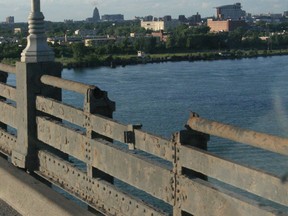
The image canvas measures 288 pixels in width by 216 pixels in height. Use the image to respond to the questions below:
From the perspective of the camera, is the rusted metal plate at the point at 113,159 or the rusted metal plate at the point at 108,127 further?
the rusted metal plate at the point at 108,127

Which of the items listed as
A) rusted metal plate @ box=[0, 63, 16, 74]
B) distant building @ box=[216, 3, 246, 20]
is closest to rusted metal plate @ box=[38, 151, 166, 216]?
rusted metal plate @ box=[0, 63, 16, 74]

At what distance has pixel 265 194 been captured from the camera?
2104 mm

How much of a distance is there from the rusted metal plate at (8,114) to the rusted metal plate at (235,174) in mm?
2163

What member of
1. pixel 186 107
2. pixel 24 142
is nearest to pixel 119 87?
pixel 186 107

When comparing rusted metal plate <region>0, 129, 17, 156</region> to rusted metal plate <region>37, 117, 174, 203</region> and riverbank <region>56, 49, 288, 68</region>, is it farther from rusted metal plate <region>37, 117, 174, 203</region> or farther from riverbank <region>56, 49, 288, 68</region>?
riverbank <region>56, 49, 288, 68</region>

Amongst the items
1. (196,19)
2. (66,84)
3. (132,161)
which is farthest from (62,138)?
(196,19)

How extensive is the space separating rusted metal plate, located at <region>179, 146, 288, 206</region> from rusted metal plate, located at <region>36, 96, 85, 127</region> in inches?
42.0

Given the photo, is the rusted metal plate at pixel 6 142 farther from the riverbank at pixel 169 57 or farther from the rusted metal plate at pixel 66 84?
the riverbank at pixel 169 57

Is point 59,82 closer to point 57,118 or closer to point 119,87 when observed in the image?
point 57,118

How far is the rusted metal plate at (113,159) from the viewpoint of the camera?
9.07 ft

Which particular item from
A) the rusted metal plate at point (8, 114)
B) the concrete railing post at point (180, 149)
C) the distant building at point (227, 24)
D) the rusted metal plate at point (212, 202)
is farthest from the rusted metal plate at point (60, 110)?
the distant building at point (227, 24)

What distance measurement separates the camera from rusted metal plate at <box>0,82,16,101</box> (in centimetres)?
449

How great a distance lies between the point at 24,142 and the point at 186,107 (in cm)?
2483

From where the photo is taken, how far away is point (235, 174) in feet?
7.41
